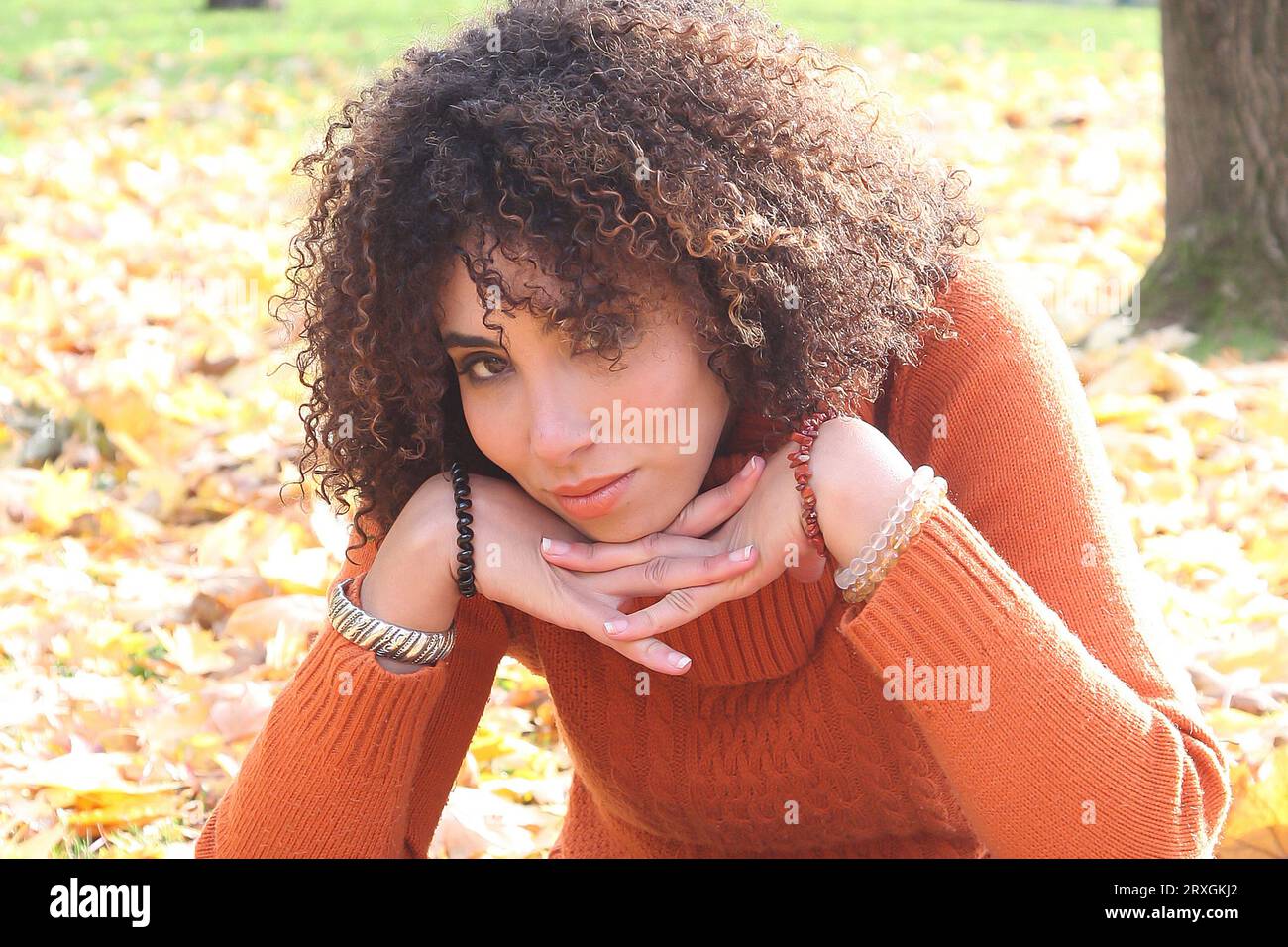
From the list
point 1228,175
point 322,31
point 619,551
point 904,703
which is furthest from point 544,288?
point 322,31

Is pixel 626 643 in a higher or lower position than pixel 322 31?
lower

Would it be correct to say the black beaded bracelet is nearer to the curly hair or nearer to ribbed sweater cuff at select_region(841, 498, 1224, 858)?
the curly hair

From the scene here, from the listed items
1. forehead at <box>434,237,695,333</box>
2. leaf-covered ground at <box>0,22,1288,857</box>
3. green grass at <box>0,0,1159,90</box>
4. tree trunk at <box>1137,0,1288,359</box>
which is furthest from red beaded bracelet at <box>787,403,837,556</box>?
green grass at <box>0,0,1159,90</box>

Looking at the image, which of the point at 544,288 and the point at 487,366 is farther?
the point at 487,366

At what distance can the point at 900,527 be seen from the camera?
1.68 meters

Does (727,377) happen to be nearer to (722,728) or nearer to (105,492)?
(722,728)

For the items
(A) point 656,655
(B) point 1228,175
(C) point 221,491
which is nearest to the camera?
(A) point 656,655

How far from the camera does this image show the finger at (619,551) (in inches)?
70.2

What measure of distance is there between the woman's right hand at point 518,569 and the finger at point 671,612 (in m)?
0.01

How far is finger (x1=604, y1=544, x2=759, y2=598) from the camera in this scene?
5.68ft

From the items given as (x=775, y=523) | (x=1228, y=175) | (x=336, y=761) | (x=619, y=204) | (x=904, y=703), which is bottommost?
(x=336, y=761)

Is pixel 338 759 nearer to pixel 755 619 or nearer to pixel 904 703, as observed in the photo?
pixel 755 619

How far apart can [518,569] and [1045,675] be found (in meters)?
0.66

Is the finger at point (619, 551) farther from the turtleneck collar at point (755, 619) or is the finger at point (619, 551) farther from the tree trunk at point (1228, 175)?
the tree trunk at point (1228, 175)
